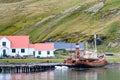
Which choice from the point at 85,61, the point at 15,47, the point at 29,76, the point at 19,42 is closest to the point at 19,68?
the point at 29,76

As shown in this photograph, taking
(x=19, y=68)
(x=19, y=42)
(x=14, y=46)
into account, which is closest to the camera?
(x=19, y=68)

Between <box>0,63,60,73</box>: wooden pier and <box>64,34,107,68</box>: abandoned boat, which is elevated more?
<box>64,34,107,68</box>: abandoned boat

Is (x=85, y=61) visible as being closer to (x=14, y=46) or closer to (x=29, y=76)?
(x=14, y=46)

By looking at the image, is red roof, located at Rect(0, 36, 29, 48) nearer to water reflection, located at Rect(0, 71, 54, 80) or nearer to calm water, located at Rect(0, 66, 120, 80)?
calm water, located at Rect(0, 66, 120, 80)

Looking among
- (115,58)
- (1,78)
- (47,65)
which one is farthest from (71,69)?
(1,78)

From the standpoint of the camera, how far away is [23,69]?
16750cm

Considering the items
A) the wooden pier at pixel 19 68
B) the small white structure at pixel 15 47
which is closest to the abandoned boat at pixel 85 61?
the wooden pier at pixel 19 68

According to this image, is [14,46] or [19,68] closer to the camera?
[19,68]

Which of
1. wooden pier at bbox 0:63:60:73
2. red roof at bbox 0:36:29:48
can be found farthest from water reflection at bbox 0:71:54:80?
red roof at bbox 0:36:29:48

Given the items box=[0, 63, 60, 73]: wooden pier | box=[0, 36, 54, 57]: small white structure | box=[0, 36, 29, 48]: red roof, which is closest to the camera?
box=[0, 63, 60, 73]: wooden pier

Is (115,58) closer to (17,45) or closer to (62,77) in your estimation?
(17,45)

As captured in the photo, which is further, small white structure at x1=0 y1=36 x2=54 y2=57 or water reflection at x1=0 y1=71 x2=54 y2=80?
small white structure at x1=0 y1=36 x2=54 y2=57

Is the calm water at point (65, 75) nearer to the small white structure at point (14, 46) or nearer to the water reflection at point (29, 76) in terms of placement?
the water reflection at point (29, 76)

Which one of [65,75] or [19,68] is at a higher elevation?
[19,68]
